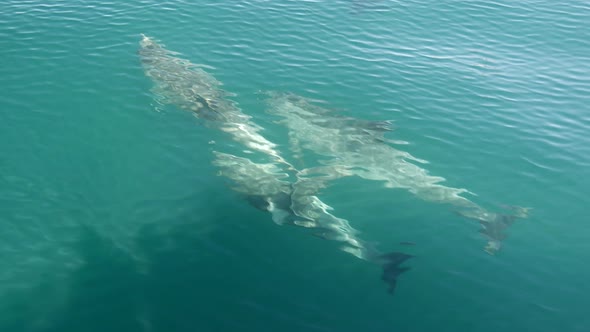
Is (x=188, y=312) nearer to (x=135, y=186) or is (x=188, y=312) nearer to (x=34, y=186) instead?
(x=135, y=186)

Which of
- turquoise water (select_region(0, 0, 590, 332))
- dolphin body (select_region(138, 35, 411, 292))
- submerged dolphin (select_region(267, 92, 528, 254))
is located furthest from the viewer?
submerged dolphin (select_region(267, 92, 528, 254))

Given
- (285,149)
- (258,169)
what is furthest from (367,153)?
(258,169)

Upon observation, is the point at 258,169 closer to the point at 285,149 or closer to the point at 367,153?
the point at 285,149

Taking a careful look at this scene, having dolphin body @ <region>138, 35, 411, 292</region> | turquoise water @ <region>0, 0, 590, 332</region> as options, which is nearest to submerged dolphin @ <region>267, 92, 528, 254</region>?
turquoise water @ <region>0, 0, 590, 332</region>

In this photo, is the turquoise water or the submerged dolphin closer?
the turquoise water

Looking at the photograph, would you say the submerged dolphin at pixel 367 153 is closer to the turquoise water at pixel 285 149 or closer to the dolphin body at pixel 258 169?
the turquoise water at pixel 285 149

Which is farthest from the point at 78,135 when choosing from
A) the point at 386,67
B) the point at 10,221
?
the point at 386,67

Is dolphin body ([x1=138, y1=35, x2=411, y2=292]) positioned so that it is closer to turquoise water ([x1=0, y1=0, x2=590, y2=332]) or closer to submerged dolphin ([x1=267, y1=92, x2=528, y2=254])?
turquoise water ([x1=0, y1=0, x2=590, y2=332])
